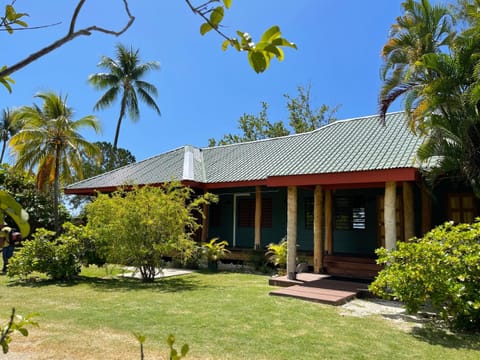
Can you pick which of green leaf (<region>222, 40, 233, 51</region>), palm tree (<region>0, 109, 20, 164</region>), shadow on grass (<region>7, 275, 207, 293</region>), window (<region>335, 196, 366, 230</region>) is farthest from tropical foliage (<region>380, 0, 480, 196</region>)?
palm tree (<region>0, 109, 20, 164</region>)

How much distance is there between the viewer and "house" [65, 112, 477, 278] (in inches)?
418

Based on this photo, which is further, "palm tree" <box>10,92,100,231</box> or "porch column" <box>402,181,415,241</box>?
"palm tree" <box>10,92,100,231</box>

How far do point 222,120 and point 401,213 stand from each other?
29732 millimetres

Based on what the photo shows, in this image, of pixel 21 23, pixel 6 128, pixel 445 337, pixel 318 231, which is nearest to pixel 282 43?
pixel 21 23

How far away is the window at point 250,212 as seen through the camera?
16328 mm

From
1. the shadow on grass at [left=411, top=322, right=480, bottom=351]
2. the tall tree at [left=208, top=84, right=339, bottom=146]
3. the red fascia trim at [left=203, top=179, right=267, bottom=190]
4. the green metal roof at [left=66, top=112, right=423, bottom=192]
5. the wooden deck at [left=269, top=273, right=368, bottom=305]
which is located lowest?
the shadow on grass at [left=411, top=322, right=480, bottom=351]

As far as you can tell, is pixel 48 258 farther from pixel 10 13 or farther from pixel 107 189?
pixel 10 13

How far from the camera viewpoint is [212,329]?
6.14m

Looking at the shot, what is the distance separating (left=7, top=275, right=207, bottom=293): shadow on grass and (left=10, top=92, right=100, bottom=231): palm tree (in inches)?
343

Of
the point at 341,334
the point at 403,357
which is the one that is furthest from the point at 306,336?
the point at 403,357

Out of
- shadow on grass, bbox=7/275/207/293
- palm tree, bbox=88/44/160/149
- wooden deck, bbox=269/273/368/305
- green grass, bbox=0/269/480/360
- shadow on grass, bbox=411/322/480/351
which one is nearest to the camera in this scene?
green grass, bbox=0/269/480/360

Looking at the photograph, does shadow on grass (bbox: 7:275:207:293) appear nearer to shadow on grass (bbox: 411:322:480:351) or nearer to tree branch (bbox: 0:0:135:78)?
shadow on grass (bbox: 411:322:480:351)

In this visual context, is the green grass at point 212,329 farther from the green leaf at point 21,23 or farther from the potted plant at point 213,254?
Result: the potted plant at point 213,254

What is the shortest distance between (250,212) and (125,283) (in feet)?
22.6
